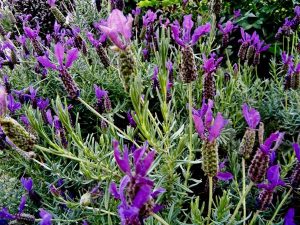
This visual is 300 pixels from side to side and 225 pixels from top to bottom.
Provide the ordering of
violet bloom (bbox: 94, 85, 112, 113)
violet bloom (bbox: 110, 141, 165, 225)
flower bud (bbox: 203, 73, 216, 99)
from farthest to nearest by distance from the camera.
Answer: violet bloom (bbox: 94, 85, 112, 113) < flower bud (bbox: 203, 73, 216, 99) < violet bloom (bbox: 110, 141, 165, 225)

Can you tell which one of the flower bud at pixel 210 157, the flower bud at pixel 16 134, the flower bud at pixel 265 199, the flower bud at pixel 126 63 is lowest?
the flower bud at pixel 265 199

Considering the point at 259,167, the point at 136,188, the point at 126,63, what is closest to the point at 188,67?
the point at 126,63

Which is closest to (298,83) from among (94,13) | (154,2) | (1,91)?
(1,91)

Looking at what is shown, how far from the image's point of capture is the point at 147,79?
1.61 meters

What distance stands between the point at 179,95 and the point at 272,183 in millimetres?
757

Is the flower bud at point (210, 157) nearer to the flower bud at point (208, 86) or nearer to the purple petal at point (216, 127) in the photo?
the purple petal at point (216, 127)

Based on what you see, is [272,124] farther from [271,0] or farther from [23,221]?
[271,0]

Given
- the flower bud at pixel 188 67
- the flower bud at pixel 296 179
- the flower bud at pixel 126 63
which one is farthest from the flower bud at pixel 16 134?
the flower bud at pixel 296 179

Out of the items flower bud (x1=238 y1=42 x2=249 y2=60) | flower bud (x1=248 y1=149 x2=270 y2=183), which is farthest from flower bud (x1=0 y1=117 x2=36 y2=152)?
flower bud (x1=238 y1=42 x2=249 y2=60)

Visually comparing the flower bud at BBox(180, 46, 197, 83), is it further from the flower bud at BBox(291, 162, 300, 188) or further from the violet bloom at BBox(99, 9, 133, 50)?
the flower bud at BBox(291, 162, 300, 188)

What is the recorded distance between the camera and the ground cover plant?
2.62 ft

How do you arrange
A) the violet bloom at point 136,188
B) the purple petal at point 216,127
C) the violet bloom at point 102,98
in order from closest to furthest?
the violet bloom at point 136,188 < the purple petal at point 216,127 < the violet bloom at point 102,98

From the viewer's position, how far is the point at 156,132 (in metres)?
1.31

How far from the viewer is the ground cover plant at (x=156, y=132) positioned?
80cm
